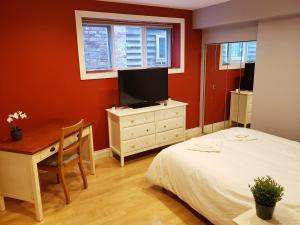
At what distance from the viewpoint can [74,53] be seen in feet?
10.6

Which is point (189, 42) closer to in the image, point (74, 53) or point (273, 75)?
point (273, 75)

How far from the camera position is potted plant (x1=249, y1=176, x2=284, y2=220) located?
4.25ft

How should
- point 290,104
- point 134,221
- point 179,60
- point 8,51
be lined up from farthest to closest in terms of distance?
point 179,60 → point 290,104 → point 8,51 → point 134,221

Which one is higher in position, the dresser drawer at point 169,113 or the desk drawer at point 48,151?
the dresser drawer at point 169,113

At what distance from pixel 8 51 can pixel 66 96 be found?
34.5 inches

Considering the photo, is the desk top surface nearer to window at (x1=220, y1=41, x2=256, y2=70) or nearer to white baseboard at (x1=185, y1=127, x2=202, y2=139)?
white baseboard at (x1=185, y1=127, x2=202, y2=139)

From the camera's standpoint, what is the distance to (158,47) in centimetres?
420

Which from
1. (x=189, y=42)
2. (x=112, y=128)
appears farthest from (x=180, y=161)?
(x=189, y=42)

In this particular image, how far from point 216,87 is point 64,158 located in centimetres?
298

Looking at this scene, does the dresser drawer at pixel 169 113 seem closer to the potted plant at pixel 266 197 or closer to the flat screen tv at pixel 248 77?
the flat screen tv at pixel 248 77

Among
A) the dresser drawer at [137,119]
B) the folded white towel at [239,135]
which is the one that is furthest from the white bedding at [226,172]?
the dresser drawer at [137,119]

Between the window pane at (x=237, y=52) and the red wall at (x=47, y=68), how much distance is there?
1.44 m

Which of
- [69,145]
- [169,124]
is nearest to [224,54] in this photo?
[169,124]

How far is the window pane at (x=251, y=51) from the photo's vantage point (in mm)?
3461
